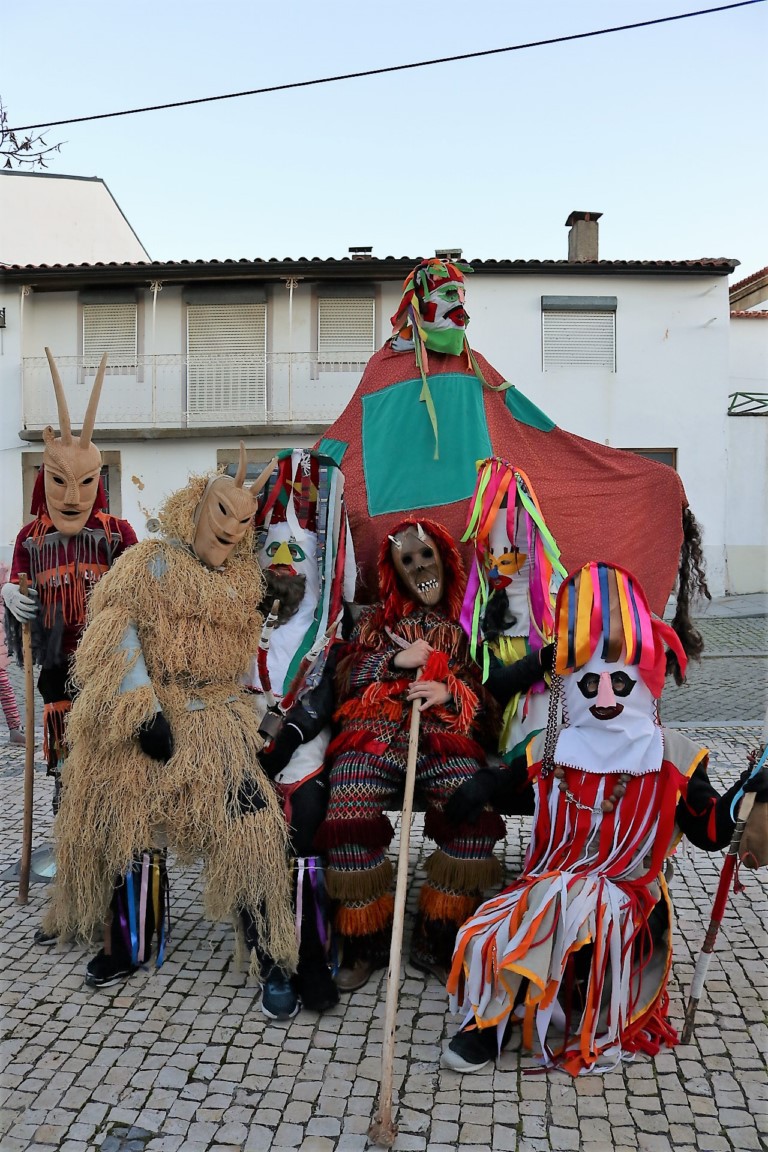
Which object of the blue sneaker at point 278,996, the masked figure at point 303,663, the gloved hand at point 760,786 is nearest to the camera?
the gloved hand at point 760,786

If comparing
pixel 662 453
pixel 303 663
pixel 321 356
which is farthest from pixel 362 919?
pixel 321 356

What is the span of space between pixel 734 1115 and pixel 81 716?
2.26 meters

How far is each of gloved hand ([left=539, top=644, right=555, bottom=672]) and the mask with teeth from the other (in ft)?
1.57

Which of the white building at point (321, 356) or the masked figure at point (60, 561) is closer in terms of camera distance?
the masked figure at point (60, 561)

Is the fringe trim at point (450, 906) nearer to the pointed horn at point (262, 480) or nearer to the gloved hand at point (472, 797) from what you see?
the gloved hand at point (472, 797)

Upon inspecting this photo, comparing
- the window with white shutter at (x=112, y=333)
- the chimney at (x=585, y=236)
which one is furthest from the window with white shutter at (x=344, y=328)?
the chimney at (x=585, y=236)

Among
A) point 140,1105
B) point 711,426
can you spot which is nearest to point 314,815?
point 140,1105

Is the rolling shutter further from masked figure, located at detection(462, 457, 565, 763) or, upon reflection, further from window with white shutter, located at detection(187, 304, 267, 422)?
masked figure, located at detection(462, 457, 565, 763)

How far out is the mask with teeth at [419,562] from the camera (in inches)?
136

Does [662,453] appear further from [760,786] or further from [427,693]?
[760,786]

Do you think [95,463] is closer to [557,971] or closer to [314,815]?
[314,815]

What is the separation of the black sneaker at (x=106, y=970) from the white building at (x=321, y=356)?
12.7m

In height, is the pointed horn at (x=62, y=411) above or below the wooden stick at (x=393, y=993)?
above

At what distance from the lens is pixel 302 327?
1573 centimetres
